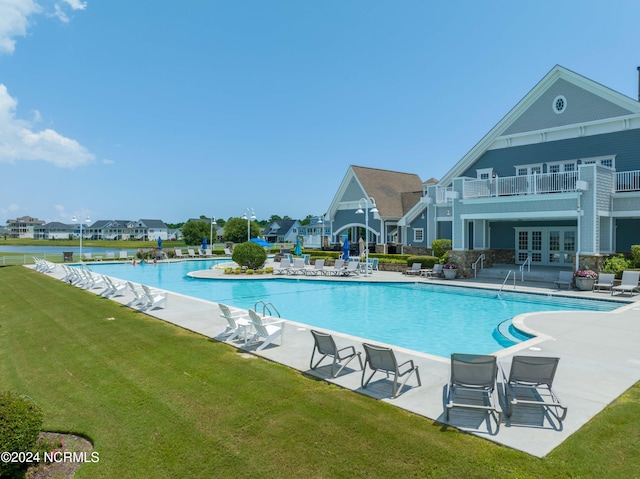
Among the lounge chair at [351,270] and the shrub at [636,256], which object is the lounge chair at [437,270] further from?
the shrub at [636,256]

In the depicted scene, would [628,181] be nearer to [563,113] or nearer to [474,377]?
[563,113]

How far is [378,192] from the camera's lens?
36.5m

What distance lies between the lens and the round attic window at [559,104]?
2189cm

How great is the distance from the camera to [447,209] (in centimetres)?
2884

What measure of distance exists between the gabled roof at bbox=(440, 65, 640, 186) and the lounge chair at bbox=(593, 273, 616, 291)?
8.63 m

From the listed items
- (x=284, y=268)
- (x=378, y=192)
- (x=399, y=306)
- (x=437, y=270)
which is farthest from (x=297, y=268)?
(x=378, y=192)

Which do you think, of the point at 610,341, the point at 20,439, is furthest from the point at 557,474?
the point at 610,341

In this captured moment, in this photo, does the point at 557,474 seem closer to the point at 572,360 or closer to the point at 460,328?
the point at 572,360

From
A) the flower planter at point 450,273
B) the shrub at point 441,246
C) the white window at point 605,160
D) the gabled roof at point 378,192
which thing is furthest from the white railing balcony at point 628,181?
the gabled roof at point 378,192

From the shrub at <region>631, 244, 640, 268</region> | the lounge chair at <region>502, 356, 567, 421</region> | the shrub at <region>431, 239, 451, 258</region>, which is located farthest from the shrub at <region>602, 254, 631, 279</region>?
the lounge chair at <region>502, 356, 567, 421</region>

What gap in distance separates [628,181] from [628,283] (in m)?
5.75

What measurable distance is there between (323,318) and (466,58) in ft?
57.2

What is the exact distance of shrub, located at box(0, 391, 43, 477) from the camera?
4027mm

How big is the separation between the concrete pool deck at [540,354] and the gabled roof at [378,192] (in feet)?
76.0
